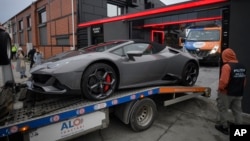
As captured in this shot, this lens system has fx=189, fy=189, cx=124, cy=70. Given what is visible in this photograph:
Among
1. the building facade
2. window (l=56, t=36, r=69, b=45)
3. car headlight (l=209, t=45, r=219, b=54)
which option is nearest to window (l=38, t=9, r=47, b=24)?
the building facade

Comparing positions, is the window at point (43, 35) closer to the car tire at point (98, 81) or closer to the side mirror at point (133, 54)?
the side mirror at point (133, 54)

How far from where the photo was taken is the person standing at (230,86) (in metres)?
3.37

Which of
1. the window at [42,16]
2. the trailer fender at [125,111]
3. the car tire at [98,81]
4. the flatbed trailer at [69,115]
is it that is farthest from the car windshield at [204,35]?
the window at [42,16]

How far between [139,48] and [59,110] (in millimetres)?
2088

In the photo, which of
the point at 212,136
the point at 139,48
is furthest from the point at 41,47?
the point at 212,136

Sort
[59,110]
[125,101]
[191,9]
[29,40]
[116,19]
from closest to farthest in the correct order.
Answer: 1. [59,110]
2. [125,101]
3. [191,9]
4. [116,19]
5. [29,40]

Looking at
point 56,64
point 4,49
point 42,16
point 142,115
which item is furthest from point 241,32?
point 42,16

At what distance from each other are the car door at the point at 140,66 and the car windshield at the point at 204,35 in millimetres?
8304

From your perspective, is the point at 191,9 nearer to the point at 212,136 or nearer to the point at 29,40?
the point at 212,136

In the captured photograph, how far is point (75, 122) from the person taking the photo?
→ 2.77 meters

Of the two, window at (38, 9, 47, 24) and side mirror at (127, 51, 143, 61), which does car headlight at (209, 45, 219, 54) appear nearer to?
side mirror at (127, 51, 143, 61)

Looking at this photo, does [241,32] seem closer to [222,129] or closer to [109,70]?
[222,129]

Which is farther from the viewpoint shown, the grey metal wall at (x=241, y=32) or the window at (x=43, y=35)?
the window at (x=43, y=35)

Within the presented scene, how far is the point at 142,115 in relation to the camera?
377 cm
